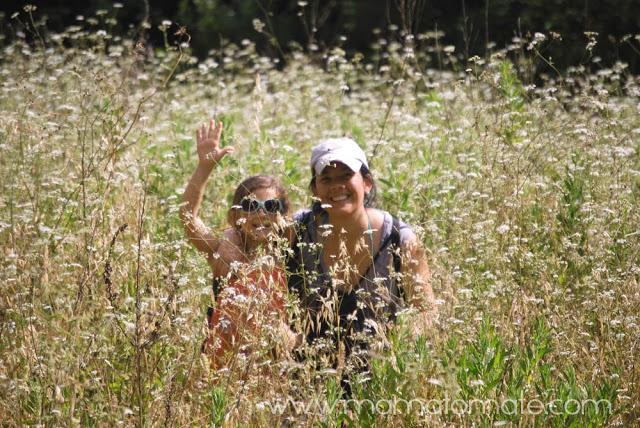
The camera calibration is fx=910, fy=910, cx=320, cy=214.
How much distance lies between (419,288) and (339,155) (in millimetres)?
1035

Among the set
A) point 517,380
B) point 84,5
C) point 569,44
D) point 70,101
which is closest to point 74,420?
point 517,380

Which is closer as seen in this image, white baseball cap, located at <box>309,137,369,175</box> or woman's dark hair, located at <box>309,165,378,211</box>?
white baseball cap, located at <box>309,137,369,175</box>

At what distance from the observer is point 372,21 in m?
13.1

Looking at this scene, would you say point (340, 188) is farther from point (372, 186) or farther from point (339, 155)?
point (372, 186)

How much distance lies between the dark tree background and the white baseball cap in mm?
3576

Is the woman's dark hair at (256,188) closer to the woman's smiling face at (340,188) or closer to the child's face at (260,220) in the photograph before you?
the child's face at (260,220)

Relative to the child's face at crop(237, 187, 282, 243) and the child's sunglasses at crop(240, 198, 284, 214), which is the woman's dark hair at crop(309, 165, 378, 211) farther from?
the child's sunglasses at crop(240, 198, 284, 214)

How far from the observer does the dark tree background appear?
9016 millimetres

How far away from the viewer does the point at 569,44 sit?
8.90 m

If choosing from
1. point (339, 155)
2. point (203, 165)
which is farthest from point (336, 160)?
point (203, 165)

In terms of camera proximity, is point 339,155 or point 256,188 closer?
point 339,155

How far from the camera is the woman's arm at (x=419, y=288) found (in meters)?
3.49

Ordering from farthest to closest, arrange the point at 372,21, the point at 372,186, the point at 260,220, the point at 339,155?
the point at 372,21
the point at 372,186
the point at 339,155
the point at 260,220

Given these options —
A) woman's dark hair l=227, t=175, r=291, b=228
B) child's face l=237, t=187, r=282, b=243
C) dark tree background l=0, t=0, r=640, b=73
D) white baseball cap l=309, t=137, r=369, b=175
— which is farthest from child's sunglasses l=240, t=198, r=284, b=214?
dark tree background l=0, t=0, r=640, b=73
